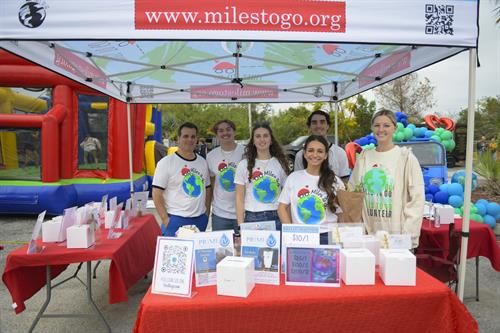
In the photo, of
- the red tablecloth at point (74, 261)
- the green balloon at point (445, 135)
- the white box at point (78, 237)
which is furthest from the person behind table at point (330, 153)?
the green balloon at point (445, 135)

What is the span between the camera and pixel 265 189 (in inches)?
105

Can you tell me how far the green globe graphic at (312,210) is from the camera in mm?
2266

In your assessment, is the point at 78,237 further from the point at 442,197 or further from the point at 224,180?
the point at 442,197

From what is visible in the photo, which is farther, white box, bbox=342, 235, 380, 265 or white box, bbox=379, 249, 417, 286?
white box, bbox=342, 235, 380, 265

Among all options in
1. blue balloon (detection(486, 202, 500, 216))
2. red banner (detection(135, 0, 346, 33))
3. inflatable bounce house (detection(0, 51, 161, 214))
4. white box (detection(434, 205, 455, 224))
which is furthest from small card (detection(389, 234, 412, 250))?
inflatable bounce house (detection(0, 51, 161, 214))

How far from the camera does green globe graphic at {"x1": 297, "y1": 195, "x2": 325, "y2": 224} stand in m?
2.27

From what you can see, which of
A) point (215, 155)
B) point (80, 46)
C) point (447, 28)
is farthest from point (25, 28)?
point (447, 28)

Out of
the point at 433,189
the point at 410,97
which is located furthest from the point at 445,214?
the point at 410,97

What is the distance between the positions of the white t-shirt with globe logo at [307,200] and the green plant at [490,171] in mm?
6447

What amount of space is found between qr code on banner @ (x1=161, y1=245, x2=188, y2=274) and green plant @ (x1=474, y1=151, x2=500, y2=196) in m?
7.57

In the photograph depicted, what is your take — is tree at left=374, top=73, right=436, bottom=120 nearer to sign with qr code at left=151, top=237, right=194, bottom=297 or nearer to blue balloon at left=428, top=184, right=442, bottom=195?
blue balloon at left=428, top=184, right=442, bottom=195

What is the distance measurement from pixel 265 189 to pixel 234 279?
112 cm

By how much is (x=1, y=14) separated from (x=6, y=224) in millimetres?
6192

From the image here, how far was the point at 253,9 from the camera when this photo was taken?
185 centimetres
